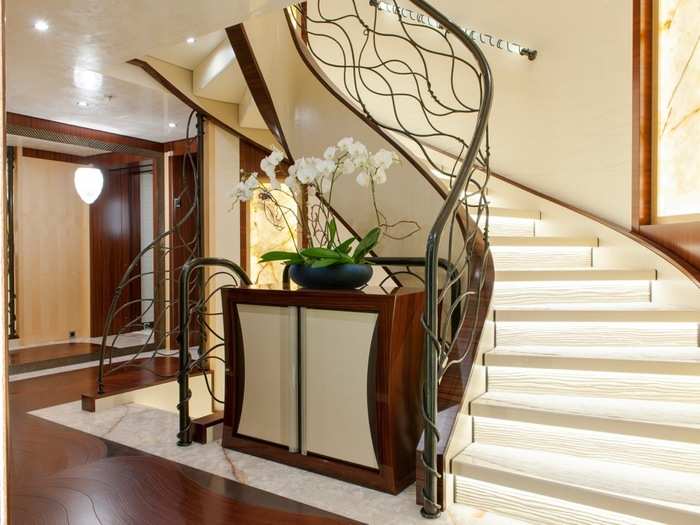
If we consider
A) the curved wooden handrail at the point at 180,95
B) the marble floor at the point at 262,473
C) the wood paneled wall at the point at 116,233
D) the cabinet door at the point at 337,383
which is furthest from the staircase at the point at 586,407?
the wood paneled wall at the point at 116,233

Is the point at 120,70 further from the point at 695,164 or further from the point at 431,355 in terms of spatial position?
the point at 695,164

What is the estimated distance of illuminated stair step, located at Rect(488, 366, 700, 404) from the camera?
225 centimetres

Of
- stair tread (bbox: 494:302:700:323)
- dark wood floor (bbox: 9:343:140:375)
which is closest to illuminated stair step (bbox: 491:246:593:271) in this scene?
stair tread (bbox: 494:302:700:323)

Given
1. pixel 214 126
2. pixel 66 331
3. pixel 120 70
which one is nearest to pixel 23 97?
pixel 120 70

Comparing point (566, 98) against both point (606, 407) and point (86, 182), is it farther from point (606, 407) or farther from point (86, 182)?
point (86, 182)

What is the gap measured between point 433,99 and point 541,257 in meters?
1.64

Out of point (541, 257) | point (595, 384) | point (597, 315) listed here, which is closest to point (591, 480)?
point (595, 384)

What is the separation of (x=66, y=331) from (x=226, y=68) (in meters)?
4.59

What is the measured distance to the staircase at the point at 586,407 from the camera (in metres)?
1.93

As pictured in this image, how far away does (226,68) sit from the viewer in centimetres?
421

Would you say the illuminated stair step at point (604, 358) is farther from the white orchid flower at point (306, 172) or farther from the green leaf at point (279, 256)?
the white orchid flower at point (306, 172)

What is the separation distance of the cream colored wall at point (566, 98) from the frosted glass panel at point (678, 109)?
0.60 ft

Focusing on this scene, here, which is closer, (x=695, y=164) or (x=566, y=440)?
(x=566, y=440)

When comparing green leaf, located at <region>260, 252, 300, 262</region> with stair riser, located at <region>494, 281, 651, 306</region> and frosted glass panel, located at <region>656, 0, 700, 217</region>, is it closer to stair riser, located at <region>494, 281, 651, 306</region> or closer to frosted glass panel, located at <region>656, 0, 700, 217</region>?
stair riser, located at <region>494, 281, 651, 306</region>
